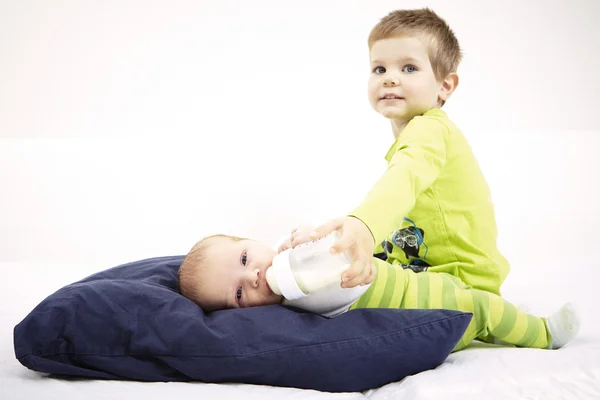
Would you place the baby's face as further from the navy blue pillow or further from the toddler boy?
the toddler boy

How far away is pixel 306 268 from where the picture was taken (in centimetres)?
118

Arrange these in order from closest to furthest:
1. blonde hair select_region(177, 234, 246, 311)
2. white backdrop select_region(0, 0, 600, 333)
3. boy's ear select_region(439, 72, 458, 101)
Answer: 1. blonde hair select_region(177, 234, 246, 311)
2. boy's ear select_region(439, 72, 458, 101)
3. white backdrop select_region(0, 0, 600, 333)

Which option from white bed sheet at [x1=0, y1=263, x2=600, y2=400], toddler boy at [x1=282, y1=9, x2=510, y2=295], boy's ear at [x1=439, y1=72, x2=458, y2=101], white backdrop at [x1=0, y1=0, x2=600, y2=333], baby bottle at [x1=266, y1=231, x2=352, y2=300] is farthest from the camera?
white backdrop at [x1=0, y1=0, x2=600, y2=333]

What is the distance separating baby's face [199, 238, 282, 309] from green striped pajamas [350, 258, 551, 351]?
22 centimetres

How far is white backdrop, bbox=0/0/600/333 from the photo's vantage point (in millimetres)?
2475

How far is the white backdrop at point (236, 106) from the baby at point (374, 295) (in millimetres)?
1084

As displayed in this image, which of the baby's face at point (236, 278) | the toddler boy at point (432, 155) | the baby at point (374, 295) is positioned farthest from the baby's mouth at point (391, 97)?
the baby's face at point (236, 278)

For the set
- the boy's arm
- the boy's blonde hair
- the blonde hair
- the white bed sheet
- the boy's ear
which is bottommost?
the white bed sheet

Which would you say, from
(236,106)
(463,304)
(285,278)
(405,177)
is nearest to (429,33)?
(405,177)

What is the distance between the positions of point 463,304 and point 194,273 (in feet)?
1.84

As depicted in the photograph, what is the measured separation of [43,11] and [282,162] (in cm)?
168

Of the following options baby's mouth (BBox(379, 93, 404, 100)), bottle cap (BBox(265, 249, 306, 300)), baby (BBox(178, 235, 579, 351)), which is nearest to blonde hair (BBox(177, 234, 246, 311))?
baby (BBox(178, 235, 579, 351))

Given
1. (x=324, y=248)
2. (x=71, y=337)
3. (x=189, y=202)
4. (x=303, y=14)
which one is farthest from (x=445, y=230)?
(x=303, y=14)

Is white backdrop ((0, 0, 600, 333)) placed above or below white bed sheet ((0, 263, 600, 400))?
above
